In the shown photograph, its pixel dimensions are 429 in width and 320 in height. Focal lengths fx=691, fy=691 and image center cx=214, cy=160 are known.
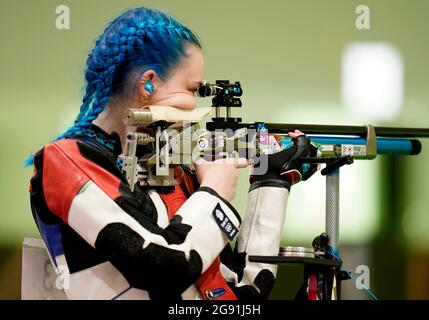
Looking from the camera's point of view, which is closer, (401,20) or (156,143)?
(156,143)

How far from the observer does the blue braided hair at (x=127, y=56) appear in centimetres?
131

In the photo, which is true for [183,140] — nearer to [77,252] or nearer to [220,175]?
[220,175]

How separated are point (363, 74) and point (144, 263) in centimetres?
161

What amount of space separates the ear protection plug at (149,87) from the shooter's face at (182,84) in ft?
0.04

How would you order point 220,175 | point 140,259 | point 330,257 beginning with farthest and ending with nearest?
1. point 330,257
2. point 220,175
3. point 140,259

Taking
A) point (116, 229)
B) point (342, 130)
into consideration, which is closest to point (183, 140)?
point (116, 229)

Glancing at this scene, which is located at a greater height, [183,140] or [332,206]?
[183,140]

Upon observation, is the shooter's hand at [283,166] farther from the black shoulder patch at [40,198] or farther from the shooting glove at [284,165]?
the black shoulder patch at [40,198]

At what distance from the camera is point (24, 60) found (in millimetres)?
2326

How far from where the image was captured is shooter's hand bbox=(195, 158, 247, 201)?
4.25 ft

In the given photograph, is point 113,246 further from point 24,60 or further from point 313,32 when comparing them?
point 313,32

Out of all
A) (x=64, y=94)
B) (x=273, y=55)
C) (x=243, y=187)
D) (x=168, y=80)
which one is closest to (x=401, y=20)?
(x=273, y=55)

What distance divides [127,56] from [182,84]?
120 mm

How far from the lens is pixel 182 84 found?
1351 millimetres
